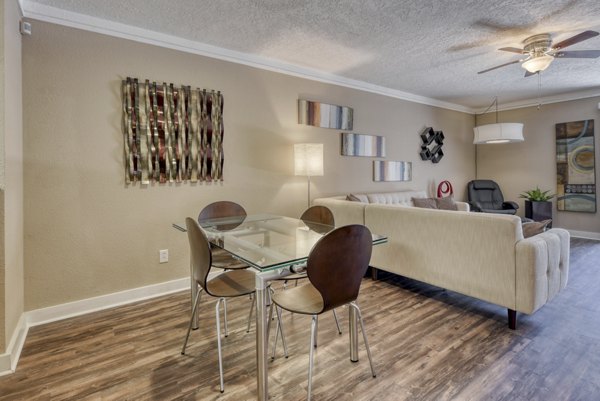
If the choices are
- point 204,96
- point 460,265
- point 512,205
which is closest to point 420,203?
point 460,265

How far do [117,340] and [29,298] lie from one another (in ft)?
2.83

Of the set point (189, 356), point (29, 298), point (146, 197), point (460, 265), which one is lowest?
point (189, 356)

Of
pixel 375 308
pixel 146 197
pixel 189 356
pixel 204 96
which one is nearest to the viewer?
pixel 189 356

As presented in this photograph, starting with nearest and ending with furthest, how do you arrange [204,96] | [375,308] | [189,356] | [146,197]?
[189,356], [375,308], [146,197], [204,96]

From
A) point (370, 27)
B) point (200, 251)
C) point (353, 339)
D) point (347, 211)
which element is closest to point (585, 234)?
point (347, 211)

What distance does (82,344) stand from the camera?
2.10 m

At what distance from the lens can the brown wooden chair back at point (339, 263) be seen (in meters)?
1.38

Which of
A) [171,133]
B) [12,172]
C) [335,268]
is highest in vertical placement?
[171,133]

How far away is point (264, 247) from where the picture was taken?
5.78 feet

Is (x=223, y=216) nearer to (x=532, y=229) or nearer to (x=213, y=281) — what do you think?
(x=213, y=281)

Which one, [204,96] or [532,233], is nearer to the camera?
[532,233]

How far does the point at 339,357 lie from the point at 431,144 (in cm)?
460

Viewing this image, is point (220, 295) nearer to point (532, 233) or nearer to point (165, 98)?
point (165, 98)

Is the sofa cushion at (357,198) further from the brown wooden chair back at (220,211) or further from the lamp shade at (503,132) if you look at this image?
the lamp shade at (503,132)
